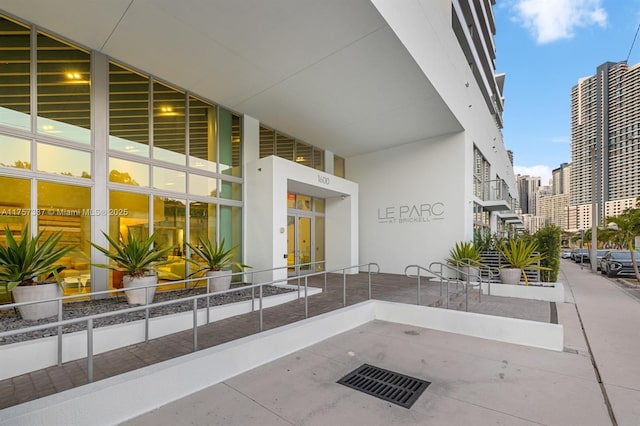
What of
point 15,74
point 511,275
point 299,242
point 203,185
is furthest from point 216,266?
point 511,275

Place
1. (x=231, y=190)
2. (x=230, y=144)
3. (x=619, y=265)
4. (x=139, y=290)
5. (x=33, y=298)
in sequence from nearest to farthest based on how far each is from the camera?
(x=33, y=298) → (x=139, y=290) → (x=231, y=190) → (x=230, y=144) → (x=619, y=265)

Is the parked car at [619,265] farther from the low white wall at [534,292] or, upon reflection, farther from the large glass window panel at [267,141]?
the large glass window panel at [267,141]

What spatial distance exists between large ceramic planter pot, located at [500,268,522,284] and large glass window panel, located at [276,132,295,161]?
822 centimetres

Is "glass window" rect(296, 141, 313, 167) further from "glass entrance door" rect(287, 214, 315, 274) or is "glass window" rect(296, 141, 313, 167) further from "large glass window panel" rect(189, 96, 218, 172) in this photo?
"large glass window panel" rect(189, 96, 218, 172)

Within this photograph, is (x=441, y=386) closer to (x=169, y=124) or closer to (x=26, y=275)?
(x=26, y=275)

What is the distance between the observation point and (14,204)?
582 centimetres

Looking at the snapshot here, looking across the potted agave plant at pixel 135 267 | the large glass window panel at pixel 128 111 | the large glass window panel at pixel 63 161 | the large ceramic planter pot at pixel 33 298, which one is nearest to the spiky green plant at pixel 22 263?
the large ceramic planter pot at pixel 33 298

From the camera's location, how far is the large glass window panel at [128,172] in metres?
7.20

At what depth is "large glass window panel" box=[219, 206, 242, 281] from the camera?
9391 mm

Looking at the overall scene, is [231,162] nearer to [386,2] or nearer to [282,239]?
[282,239]

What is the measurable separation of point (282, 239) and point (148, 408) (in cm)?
639

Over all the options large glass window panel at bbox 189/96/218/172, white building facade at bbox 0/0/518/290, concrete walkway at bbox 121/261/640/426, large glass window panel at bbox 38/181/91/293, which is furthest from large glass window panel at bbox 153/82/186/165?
concrete walkway at bbox 121/261/640/426

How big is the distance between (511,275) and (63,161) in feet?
39.2

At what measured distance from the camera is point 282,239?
935 centimetres
